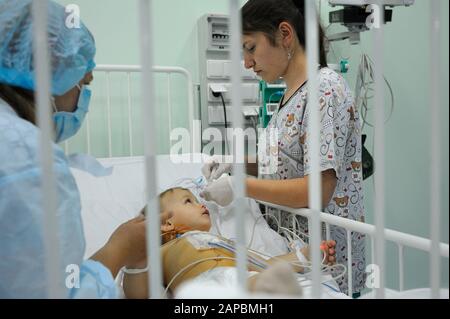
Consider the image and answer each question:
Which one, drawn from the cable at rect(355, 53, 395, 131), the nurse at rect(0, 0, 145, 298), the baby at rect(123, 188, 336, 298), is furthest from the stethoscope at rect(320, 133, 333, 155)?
the cable at rect(355, 53, 395, 131)

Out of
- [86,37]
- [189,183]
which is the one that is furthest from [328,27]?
[86,37]

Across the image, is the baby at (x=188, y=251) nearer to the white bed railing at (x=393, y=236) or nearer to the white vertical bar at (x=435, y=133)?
the white bed railing at (x=393, y=236)

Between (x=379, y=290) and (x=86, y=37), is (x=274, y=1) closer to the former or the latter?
(x=86, y=37)

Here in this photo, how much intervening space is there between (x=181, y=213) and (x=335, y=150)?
1.71 feet

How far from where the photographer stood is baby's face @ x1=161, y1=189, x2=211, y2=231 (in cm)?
143

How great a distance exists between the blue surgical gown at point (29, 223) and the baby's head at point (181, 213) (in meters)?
0.69

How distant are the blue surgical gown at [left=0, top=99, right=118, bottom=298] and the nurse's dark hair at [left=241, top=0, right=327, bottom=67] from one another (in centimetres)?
90

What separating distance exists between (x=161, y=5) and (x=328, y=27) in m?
0.97

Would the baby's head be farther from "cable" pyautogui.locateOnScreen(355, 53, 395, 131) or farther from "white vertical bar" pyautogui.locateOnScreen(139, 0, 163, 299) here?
"cable" pyautogui.locateOnScreen(355, 53, 395, 131)

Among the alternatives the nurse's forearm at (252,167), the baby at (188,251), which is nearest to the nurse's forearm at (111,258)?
the baby at (188,251)

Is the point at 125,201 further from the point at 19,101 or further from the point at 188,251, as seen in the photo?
the point at 19,101

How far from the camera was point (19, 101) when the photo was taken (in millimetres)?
818

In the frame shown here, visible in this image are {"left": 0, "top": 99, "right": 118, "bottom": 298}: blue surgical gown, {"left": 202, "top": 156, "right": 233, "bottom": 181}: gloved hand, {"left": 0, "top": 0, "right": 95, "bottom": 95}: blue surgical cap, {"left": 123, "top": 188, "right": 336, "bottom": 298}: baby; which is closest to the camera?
{"left": 0, "top": 99, "right": 118, "bottom": 298}: blue surgical gown
